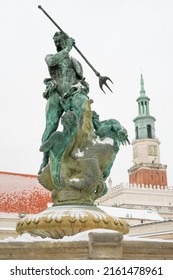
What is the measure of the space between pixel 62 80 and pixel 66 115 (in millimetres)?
1067

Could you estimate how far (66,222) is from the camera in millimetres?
8539

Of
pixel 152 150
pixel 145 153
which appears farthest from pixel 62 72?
pixel 152 150

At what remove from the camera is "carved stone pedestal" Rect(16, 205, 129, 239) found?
8.53 m

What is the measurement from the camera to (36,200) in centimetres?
3541

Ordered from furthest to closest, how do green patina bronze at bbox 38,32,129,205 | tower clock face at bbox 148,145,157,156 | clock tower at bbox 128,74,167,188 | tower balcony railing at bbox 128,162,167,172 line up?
A: 1. tower clock face at bbox 148,145,157,156
2. tower balcony railing at bbox 128,162,167,172
3. clock tower at bbox 128,74,167,188
4. green patina bronze at bbox 38,32,129,205

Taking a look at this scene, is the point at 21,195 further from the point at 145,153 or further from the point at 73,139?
the point at 145,153

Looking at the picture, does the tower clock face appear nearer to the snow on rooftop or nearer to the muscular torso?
the snow on rooftop

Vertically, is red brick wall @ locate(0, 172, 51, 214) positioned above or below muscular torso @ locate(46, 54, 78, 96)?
above

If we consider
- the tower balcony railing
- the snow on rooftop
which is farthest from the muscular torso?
the tower balcony railing

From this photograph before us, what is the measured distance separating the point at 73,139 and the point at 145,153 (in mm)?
66557

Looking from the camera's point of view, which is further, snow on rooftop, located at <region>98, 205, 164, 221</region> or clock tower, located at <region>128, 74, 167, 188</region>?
clock tower, located at <region>128, 74, 167, 188</region>

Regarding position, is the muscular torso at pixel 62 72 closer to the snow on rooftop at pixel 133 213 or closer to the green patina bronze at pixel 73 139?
the green patina bronze at pixel 73 139

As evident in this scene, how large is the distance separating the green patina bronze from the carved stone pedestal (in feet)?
1.88

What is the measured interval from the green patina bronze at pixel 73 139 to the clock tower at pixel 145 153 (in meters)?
61.6
